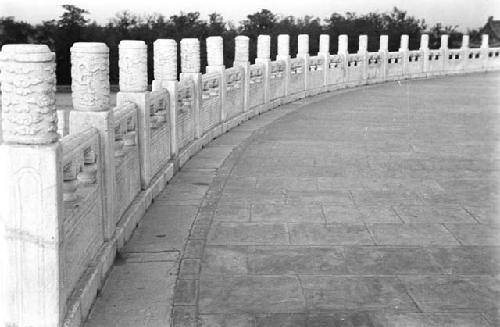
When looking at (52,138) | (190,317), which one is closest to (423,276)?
(190,317)

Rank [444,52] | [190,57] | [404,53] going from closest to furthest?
[190,57], [404,53], [444,52]

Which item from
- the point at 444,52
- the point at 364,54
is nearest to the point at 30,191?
the point at 364,54

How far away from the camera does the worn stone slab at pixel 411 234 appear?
585cm

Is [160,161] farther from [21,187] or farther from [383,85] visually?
[383,85]

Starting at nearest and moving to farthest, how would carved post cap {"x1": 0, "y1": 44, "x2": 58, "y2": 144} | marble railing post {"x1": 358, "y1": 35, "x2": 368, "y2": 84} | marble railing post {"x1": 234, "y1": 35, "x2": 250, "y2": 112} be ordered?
carved post cap {"x1": 0, "y1": 44, "x2": 58, "y2": 144}, marble railing post {"x1": 234, "y1": 35, "x2": 250, "y2": 112}, marble railing post {"x1": 358, "y1": 35, "x2": 368, "y2": 84}

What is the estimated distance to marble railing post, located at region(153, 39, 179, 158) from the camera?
801cm

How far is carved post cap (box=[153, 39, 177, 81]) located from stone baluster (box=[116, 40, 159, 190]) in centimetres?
132

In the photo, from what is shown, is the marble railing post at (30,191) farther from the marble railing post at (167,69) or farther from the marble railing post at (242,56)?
the marble railing post at (242,56)

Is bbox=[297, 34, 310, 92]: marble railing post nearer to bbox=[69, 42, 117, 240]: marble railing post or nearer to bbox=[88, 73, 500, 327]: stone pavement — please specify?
bbox=[88, 73, 500, 327]: stone pavement

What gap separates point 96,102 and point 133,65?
1.64 m

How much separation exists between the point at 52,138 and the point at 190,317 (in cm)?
140

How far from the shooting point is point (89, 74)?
15.5 feet

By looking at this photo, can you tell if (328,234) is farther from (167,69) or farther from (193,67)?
(193,67)

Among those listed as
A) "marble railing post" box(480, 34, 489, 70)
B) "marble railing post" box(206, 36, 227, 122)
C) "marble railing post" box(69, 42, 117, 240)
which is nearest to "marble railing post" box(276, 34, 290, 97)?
"marble railing post" box(206, 36, 227, 122)
